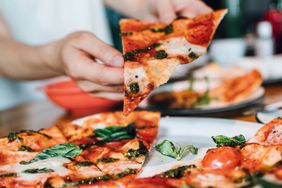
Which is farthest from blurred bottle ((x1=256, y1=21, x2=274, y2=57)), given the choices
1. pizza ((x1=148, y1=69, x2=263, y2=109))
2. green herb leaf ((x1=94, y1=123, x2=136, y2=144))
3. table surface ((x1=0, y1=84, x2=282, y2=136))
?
green herb leaf ((x1=94, y1=123, x2=136, y2=144))

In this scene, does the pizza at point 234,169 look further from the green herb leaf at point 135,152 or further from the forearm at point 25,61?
the forearm at point 25,61

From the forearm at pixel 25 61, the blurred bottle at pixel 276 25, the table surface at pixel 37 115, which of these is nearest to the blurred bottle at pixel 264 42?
the blurred bottle at pixel 276 25

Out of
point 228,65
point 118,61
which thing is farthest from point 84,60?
point 228,65

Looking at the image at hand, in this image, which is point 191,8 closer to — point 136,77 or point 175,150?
point 136,77

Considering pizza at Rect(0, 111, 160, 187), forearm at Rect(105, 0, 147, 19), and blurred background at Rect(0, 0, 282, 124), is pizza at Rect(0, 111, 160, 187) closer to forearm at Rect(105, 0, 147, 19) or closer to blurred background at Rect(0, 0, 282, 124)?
blurred background at Rect(0, 0, 282, 124)

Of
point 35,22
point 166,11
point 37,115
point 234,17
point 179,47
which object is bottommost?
point 37,115
